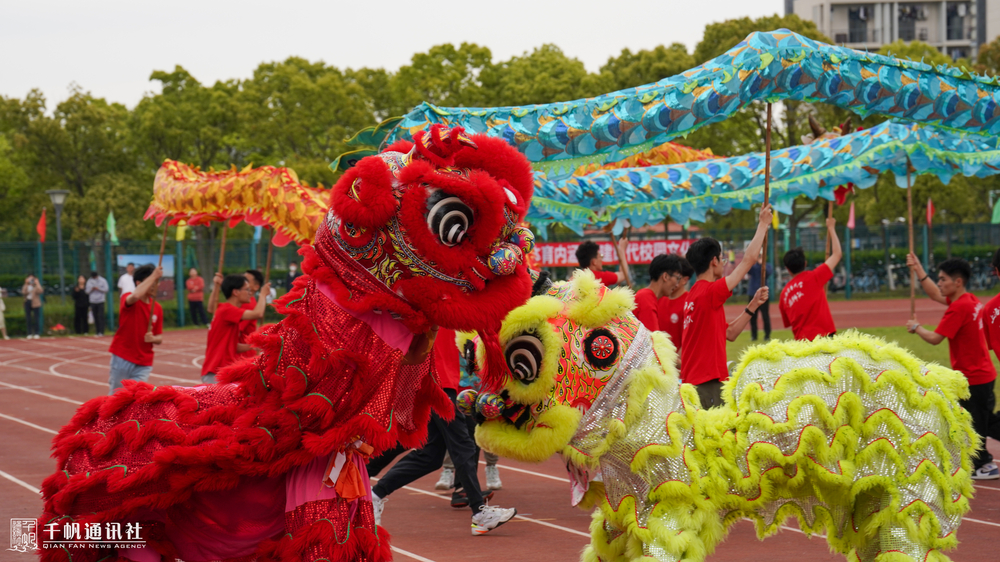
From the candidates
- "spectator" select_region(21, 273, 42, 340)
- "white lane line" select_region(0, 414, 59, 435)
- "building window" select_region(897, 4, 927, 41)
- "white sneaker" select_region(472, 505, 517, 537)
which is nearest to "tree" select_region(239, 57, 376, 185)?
"spectator" select_region(21, 273, 42, 340)

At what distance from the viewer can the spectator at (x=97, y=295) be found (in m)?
22.5

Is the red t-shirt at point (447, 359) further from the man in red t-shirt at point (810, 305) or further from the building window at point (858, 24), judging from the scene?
the building window at point (858, 24)

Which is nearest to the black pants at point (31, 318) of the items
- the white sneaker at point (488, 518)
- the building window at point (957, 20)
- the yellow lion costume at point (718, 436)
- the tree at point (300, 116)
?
the tree at point (300, 116)

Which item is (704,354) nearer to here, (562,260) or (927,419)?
(927,419)

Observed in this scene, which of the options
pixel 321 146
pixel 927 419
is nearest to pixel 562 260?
pixel 321 146

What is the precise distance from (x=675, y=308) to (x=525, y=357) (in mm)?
3996

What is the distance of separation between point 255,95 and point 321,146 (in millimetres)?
3158

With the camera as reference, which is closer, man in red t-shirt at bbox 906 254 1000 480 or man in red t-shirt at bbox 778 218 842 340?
man in red t-shirt at bbox 906 254 1000 480

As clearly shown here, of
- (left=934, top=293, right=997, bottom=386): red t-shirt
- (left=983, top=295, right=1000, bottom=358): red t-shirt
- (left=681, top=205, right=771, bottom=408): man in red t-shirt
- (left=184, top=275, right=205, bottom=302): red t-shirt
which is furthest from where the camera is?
(left=184, top=275, right=205, bottom=302): red t-shirt

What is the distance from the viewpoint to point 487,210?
113 inches

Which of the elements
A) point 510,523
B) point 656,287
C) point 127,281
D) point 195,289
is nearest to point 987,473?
point 656,287

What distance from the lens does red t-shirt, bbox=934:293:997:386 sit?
7062 mm

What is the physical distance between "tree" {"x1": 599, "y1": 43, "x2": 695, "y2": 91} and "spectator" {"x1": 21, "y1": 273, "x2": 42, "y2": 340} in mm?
18227

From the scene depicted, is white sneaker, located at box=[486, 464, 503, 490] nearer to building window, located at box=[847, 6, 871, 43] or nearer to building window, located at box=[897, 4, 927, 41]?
building window, located at box=[847, 6, 871, 43]
